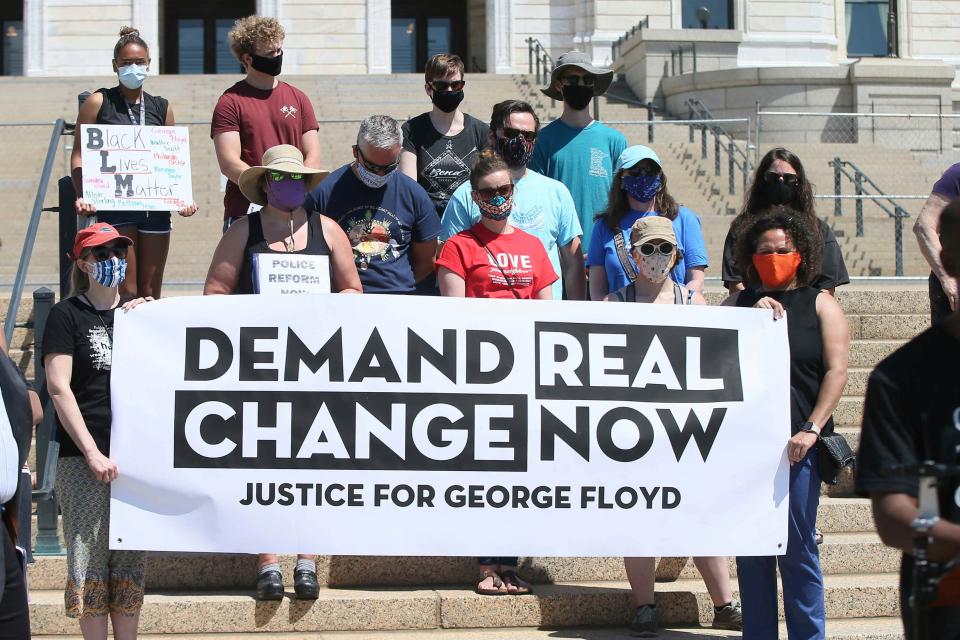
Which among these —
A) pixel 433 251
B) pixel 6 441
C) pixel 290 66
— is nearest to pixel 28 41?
pixel 290 66

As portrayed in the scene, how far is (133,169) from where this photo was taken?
24.9 ft

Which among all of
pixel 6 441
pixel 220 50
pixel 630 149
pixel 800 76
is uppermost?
pixel 220 50

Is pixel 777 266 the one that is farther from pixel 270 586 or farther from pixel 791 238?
pixel 270 586

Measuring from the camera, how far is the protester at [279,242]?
6160mm

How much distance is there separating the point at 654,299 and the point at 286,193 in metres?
1.77

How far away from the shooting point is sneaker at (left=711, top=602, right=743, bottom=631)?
6363mm

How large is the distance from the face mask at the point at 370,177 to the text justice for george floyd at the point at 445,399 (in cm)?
116

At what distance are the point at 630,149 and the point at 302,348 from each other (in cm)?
208

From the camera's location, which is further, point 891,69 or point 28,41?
point 28,41

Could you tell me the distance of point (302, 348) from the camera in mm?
5867

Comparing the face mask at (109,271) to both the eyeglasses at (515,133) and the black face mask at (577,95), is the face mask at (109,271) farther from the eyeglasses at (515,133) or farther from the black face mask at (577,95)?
the black face mask at (577,95)

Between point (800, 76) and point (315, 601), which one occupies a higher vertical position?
point (800, 76)

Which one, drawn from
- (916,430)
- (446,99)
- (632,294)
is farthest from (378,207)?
(916,430)

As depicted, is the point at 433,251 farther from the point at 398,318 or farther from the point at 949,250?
the point at 949,250
